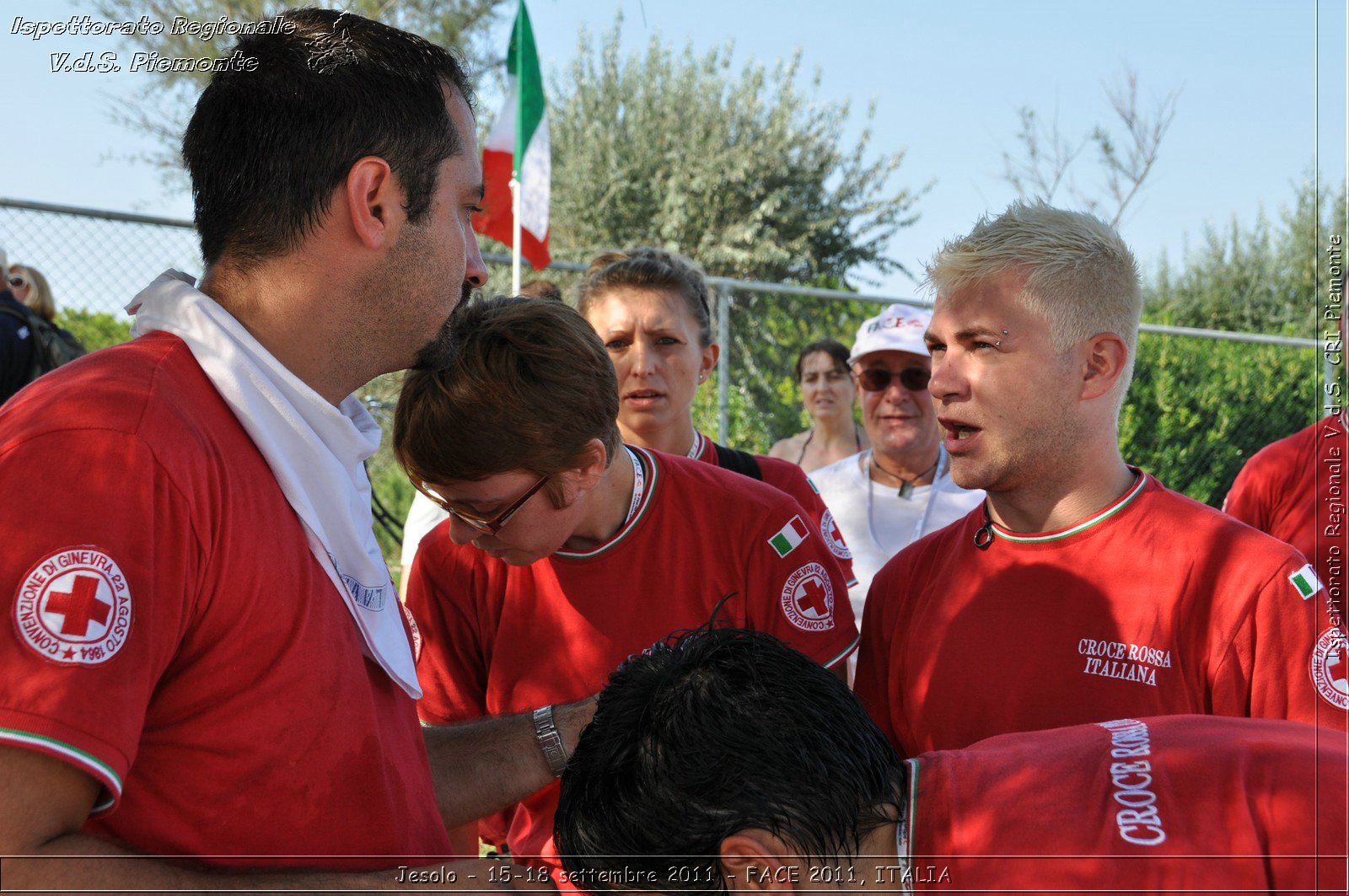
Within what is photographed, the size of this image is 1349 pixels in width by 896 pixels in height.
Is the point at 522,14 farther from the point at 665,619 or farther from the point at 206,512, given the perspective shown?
the point at 206,512

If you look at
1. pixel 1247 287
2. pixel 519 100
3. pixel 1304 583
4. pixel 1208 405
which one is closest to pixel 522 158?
pixel 519 100

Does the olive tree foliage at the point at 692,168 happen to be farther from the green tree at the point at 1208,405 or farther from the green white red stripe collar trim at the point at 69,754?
the green white red stripe collar trim at the point at 69,754

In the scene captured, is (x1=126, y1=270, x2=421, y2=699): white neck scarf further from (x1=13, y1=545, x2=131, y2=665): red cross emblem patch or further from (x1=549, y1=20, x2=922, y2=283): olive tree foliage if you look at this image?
(x1=549, y1=20, x2=922, y2=283): olive tree foliage

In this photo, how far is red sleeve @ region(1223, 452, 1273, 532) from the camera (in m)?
4.43

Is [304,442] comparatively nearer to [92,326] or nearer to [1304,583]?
[1304,583]

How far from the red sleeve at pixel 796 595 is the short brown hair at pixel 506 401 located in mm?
515

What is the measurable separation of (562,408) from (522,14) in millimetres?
5340

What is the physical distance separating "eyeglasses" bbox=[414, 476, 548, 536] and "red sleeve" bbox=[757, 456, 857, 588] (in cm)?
109

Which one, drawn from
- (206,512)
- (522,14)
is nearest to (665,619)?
(206,512)

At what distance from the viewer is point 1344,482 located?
156 inches

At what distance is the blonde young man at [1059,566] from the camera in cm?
212

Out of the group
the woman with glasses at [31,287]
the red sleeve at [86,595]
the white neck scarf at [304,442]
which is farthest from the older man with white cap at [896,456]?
the woman with glasses at [31,287]

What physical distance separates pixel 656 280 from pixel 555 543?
66.0 inches

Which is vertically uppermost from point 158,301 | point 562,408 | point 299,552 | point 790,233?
point 790,233
